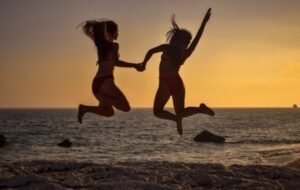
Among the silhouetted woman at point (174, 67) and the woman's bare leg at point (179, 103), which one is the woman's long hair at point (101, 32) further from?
the woman's bare leg at point (179, 103)

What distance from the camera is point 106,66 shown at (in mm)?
9828

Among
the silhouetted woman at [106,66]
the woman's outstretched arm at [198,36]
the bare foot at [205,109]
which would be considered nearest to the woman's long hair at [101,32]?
the silhouetted woman at [106,66]

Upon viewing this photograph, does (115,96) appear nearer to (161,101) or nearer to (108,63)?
(108,63)

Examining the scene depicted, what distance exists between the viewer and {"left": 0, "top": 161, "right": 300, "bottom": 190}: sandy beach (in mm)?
11570

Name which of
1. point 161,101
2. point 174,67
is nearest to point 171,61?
point 174,67

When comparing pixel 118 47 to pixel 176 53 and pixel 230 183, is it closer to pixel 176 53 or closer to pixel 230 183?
pixel 176 53

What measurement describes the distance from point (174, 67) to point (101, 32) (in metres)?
1.80

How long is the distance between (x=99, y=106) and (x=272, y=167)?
263 inches

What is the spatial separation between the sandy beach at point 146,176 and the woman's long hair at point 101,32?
353 centimetres

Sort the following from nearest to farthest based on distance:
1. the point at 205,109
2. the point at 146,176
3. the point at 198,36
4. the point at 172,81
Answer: the point at 198,36 < the point at 172,81 < the point at 205,109 < the point at 146,176

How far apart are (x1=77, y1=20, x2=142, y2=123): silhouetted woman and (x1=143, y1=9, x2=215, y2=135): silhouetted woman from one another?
586 mm

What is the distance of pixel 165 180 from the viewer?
12211mm

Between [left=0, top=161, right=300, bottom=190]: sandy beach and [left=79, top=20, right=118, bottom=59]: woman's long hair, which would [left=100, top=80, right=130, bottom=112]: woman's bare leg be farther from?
[left=0, top=161, right=300, bottom=190]: sandy beach

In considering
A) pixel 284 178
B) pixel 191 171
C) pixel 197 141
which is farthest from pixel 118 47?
pixel 197 141
